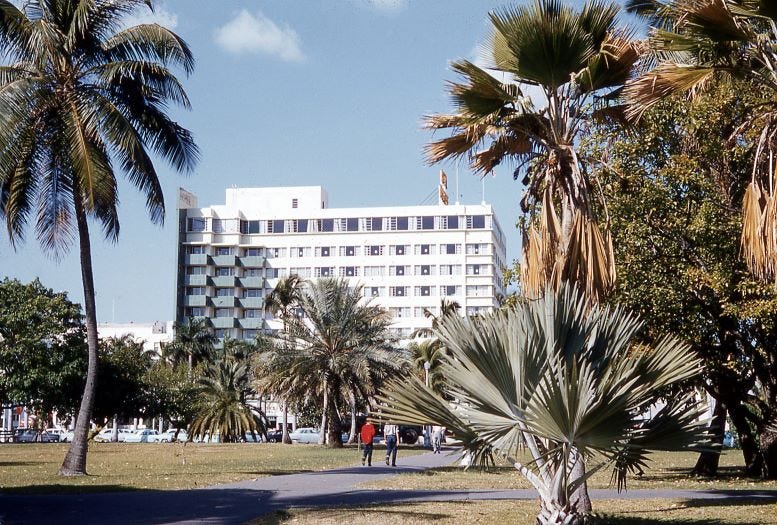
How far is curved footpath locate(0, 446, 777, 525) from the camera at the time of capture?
1412 cm

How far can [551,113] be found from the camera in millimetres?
14125

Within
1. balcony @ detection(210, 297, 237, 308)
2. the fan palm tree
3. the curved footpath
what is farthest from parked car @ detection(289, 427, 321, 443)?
the fan palm tree

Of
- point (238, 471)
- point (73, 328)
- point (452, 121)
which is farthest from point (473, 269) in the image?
point (452, 121)

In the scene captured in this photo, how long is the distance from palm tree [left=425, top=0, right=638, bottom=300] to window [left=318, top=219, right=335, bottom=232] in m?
98.5

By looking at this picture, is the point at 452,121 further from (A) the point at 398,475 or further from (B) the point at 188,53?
(A) the point at 398,475

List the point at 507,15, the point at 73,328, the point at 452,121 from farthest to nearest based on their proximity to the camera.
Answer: the point at 73,328 < the point at 452,121 < the point at 507,15

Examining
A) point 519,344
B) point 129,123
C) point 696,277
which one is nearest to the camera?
point 519,344

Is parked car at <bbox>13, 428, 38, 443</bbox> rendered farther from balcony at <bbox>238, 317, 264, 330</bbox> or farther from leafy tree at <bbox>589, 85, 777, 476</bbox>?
leafy tree at <bbox>589, 85, 777, 476</bbox>

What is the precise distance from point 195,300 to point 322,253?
1679 cm

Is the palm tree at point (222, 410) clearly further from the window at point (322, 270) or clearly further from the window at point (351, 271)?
the window at point (322, 270)

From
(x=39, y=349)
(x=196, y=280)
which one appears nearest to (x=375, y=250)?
(x=196, y=280)

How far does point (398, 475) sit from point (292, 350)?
77.2ft

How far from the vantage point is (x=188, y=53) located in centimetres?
2384

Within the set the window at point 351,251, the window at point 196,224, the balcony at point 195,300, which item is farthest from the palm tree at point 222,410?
the window at point 196,224
